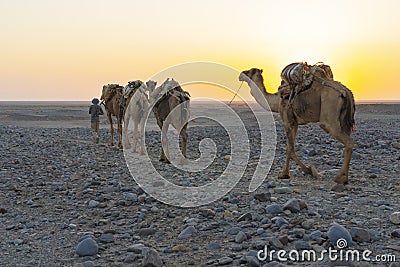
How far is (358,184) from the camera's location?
9078 mm

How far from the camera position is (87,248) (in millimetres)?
5570

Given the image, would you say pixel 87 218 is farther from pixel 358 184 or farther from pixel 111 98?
pixel 111 98

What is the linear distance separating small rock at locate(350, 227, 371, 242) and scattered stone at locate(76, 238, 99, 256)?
3073 millimetres

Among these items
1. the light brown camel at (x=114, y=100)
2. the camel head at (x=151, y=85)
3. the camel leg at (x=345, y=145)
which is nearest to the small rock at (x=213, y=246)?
the camel leg at (x=345, y=145)

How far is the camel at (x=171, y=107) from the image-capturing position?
12.7 metres

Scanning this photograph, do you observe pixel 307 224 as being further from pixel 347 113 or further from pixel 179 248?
pixel 347 113

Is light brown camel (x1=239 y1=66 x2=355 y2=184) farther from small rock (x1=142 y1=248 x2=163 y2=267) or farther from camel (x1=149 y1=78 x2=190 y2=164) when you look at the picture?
small rock (x1=142 y1=248 x2=163 y2=267)

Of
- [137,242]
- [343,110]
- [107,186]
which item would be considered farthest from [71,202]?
[343,110]

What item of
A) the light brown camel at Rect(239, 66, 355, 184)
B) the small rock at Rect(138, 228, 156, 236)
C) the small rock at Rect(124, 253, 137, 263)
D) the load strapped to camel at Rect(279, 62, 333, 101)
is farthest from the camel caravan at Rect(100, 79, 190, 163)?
the small rock at Rect(124, 253, 137, 263)

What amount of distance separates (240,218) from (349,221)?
148cm

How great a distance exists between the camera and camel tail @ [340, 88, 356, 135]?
29.0 ft

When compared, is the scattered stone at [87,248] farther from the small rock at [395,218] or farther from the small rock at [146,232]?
the small rock at [395,218]

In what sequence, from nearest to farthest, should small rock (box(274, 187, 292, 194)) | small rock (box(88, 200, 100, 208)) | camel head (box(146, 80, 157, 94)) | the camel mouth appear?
small rock (box(88, 200, 100, 208))
small rock (box(274, 187, 292, 194))
the camel mouth
camel head (box(146, 80, 157, 94))

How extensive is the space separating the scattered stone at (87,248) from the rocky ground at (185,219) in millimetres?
12
